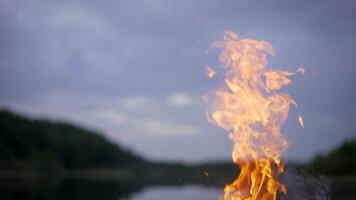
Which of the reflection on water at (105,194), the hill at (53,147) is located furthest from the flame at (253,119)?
the hill at (53,147)

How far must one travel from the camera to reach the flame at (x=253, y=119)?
12.2 metres

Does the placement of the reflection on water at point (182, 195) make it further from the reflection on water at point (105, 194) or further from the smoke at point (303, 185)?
the smoke at point (303, 185)

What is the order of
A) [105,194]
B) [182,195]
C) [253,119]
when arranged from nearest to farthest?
[253,119] < [182,195] < [105,194]

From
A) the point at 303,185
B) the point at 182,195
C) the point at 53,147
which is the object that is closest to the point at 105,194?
the point at 182,195

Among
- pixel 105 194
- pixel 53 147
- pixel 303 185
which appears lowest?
pixel 303 185

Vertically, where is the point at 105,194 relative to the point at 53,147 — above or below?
below

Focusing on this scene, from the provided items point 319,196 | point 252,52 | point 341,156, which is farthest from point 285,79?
point 341,156

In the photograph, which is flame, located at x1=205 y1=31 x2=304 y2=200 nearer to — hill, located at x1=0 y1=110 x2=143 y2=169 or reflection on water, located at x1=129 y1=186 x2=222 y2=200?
reflection on water, located at x1=129 y1=186 x2=222 y2=200

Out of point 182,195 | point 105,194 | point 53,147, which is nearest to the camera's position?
point 182,195

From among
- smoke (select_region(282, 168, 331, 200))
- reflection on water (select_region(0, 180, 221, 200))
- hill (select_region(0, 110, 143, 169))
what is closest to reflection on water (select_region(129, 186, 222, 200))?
reflection on water (select_region(0, 180, 221, 200))

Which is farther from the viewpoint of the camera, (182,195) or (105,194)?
(105,194)

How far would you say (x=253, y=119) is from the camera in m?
12.5

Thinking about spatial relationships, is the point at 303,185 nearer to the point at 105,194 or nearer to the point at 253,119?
the point at 253,119

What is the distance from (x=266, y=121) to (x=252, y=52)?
5.07 ft
